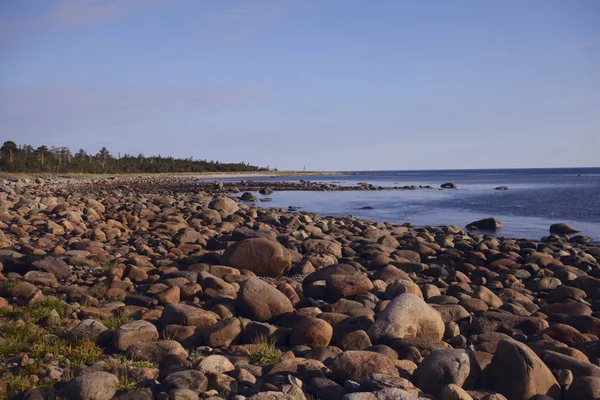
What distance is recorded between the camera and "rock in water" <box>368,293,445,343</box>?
21.3 feet

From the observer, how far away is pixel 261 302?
7535 mm

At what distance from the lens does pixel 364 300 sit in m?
8.14

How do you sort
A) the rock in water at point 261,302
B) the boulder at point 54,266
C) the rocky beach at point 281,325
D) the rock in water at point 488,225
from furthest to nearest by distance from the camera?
the rock in water at point 488,225 → the boulder at point 54,266 → the rock in water at point 261,302 → the rocky beach at point 281,325

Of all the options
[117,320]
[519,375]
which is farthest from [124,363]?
[519,375]

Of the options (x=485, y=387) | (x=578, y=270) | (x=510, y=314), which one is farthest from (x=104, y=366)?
(x=578, y=270)

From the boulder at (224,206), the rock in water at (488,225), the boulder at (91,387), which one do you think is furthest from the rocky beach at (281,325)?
the rock in water at (488,225)

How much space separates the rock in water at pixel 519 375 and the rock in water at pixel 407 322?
120 centimetres

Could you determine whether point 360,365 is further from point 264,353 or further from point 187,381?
point 187,381

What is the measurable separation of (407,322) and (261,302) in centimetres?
207

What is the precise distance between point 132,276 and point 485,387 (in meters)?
6.43

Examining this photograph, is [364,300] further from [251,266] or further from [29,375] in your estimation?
[29,375]

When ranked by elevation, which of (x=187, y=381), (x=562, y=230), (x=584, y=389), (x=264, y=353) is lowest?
(x=562, y=230)

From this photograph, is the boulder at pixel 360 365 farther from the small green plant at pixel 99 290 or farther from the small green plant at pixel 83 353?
the small green plant at pixel 99 290

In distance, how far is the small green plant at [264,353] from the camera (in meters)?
5.88
